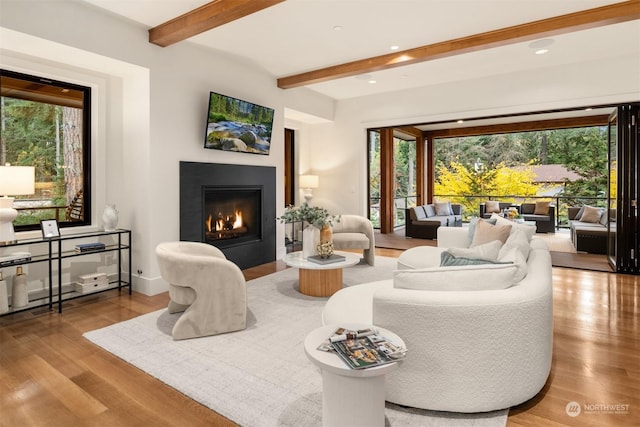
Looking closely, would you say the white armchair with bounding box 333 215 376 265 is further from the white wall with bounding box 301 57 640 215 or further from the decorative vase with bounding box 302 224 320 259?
the white wall with bounding box 301 57 640 215

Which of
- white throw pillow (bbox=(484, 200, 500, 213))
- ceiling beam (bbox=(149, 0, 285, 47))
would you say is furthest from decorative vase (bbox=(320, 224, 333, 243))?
white throw pillow (bbox=(484, 200, 500, 213))

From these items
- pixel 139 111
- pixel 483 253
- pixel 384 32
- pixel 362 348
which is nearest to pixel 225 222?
pixel 139 111

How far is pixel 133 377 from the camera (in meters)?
2.27

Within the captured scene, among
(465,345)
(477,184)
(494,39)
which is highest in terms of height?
(494,39)

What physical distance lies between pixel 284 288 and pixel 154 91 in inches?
100.0

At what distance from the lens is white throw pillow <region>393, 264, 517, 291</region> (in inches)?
75.7

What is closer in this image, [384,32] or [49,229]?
[49,229]

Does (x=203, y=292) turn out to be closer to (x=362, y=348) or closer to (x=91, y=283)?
(x=362, y=348)

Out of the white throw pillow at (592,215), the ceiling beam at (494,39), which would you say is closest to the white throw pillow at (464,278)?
the ceiling beam at (494,39)

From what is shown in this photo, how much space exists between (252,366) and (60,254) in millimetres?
2193

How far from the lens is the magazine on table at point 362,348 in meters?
1.47

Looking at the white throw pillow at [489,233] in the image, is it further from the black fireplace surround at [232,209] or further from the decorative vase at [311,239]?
the black fireplace surround at [232,209]

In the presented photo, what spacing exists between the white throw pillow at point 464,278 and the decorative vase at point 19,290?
3372 millimetres

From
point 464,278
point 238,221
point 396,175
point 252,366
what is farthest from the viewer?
point 396,175
